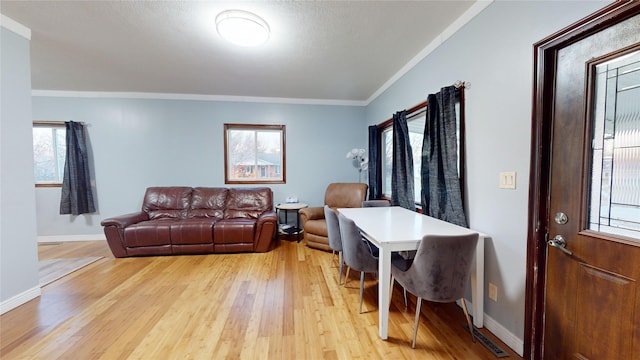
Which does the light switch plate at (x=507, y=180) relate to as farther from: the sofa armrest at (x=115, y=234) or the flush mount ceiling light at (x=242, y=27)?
the sofa armrest at (x=115, y=234)

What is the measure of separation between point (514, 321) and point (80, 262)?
4842mm

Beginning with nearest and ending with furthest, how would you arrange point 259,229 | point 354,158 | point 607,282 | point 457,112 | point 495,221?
Result: point 607,282
point 495,221
point 457,112
point 259,229
point 354,158

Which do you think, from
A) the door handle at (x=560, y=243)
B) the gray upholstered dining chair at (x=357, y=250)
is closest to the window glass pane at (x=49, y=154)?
the gray upholstered dining chair at (x=357, y=250)

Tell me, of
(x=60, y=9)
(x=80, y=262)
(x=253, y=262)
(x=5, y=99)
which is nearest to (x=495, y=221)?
(x=253, y=262)

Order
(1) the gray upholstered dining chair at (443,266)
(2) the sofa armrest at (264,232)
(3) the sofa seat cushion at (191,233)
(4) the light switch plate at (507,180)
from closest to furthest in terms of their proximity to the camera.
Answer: (1) the gray upholstered dining chair at (443,266) < (4) the light switch plate at (507,180) < (3) the sofa seat cushion at (191,233) < (2) the sofa armrest at (264,232)

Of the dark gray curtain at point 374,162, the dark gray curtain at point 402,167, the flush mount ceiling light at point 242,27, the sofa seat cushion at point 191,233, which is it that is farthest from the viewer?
the dark gray curtain at point 374,162

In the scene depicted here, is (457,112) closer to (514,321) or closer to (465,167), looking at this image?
(465,167)

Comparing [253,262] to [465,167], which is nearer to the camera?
[465,167]

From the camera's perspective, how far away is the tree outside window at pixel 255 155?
4430mm

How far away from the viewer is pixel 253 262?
3230 mm

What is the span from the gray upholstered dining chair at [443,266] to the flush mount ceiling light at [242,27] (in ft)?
7.04

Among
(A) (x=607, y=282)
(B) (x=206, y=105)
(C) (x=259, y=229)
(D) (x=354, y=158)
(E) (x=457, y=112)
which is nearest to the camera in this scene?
(A) (x=607, y=282)

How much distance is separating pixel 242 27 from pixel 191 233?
9.21 feet

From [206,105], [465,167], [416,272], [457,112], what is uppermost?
[206,105]
